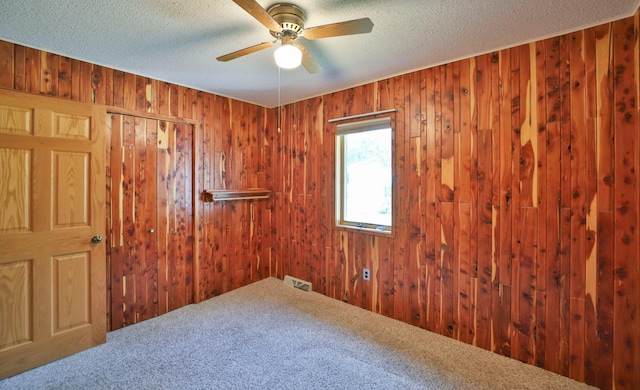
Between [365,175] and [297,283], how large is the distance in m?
1.70

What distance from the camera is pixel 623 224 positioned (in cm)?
185

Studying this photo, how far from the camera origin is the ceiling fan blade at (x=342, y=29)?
1523mm

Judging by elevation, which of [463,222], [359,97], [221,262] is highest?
[359,97]

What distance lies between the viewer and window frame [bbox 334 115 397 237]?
2.88 meters

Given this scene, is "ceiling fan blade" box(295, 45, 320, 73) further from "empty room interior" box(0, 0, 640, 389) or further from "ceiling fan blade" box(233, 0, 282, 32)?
"ceiling fan blade" box(233, 0, 282, 32)

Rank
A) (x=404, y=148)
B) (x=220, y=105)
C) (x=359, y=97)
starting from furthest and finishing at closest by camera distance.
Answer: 1. (x=220, y=105)
2. (x=359, y=97)
3. (x=404, y=148)

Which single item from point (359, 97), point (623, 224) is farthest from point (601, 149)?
point (359, 97)

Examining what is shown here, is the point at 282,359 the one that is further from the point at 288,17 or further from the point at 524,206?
the point at 288,17

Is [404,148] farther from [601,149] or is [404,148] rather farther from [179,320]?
[179,320]

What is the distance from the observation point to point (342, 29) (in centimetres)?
161

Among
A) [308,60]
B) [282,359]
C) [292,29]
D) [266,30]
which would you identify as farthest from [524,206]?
[266,30]

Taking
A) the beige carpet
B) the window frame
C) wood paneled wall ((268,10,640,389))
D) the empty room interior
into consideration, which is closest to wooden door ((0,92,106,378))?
the empty room interior

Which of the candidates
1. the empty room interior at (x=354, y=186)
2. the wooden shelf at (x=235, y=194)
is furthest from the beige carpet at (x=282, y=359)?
the wooden shelf at (x=235, y=194)

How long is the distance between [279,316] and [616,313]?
8.78 feet
